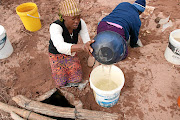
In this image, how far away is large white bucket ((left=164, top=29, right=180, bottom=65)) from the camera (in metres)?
2.29

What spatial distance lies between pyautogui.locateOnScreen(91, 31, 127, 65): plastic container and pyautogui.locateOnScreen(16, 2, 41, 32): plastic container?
84.7 inches

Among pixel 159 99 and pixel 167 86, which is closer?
pixel 159 99

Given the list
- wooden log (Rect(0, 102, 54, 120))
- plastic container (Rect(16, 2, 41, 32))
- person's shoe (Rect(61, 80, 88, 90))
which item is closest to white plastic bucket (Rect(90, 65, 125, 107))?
person's shoe (Rect(61, 80, 88, 90))

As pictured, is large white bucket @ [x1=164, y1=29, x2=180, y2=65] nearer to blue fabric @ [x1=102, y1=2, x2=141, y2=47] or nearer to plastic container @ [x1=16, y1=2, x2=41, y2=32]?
blue fabric @ [x1=102, y1=2, x2=141, y2=47]

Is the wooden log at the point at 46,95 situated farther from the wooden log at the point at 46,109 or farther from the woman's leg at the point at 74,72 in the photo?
the woman's leg at the point at 74,72

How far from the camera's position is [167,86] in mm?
2271

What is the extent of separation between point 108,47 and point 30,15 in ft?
7.55

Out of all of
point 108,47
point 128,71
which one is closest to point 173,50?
point 128,71

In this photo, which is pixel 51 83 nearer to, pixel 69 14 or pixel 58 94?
pixel 58 94

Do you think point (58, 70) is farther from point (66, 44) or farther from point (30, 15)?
point (30, 15)

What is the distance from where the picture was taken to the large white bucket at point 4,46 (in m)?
2.63

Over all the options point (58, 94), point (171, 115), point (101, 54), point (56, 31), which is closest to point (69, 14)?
point (56, 31)

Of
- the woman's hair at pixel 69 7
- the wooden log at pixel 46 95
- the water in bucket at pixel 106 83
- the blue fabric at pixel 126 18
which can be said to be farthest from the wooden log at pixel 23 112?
the blue fabric at pixel 126 18

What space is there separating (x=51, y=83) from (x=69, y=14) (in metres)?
1.21
